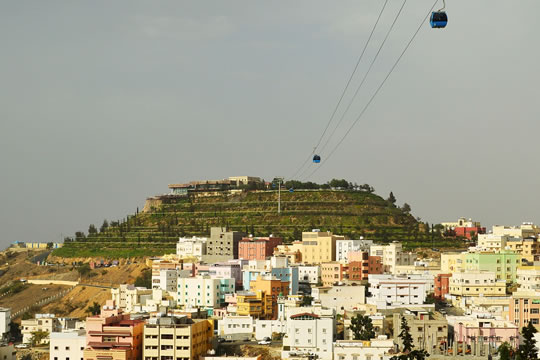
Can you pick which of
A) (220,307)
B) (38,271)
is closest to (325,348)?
(220,307)

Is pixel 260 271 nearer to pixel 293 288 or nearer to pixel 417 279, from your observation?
pixel 293 288

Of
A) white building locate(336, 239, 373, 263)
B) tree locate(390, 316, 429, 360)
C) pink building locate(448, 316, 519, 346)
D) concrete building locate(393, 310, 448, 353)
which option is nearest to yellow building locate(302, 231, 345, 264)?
white building locate(336, 239, 373, 263)

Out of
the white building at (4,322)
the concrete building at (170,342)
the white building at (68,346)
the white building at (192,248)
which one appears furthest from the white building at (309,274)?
the white building at (68,346)

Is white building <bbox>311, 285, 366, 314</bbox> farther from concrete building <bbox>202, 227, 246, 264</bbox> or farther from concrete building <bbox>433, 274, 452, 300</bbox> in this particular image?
concrete building <bbox>202, 227, 246, 264</bbox>

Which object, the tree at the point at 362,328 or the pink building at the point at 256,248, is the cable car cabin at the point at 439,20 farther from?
the pink building at the point at 256,248

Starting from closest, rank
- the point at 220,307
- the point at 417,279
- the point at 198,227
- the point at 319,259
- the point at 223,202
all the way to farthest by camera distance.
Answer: the point at 417,279, the point at 220,307, the point at 319,259, the point at 198,227, the point at 223,202

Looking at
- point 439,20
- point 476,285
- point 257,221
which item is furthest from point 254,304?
point 257,221
